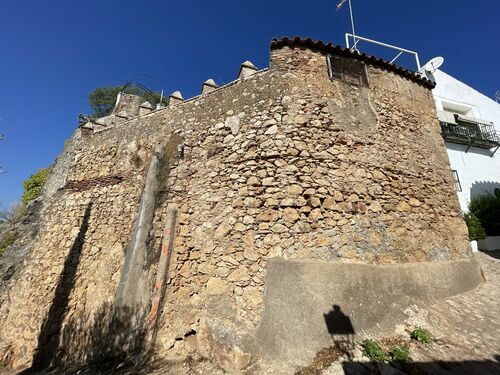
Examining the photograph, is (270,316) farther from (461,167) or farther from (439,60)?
(439,60)

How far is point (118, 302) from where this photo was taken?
4.34 metres

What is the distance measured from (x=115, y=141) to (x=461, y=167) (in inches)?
552

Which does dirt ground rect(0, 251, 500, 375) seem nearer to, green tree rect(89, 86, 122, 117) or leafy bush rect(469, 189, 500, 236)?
leafy bush rect(469, 189, 500, 236)

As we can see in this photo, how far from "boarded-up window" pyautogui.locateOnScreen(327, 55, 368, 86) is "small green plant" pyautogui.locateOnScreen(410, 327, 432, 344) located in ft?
15.5

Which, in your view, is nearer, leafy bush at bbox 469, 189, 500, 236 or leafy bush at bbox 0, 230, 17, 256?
leafy bush at bbox 0, 230, 17, 256

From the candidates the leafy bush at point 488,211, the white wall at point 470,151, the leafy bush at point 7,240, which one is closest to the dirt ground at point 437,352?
the leafy bush at point 7,240

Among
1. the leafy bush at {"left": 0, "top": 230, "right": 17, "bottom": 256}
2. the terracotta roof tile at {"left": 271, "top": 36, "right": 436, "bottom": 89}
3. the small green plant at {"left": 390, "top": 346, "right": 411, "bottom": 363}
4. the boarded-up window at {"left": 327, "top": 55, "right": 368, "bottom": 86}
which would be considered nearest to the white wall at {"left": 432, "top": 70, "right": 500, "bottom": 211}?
the terracotta roof tile at {"left": 271, "top": 36, "right": 436, "bottom": 89}

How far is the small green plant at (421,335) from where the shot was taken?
11.7ft

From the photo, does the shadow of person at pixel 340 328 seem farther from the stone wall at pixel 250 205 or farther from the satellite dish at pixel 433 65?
the satellite dish at pixel 433 65

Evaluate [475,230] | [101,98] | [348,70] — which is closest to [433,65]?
[475,230]

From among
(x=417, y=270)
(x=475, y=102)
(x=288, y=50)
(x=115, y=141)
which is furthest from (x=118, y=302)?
(x=475, y=102)

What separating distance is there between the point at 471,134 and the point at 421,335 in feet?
42.1

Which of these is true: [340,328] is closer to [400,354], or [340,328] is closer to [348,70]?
[400,354]

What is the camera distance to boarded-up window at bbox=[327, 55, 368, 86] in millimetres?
5355
